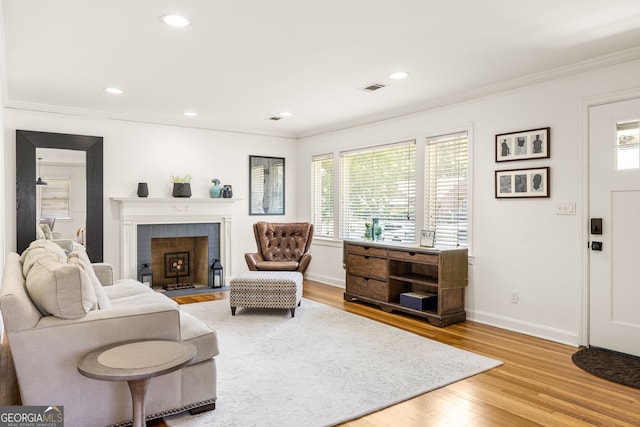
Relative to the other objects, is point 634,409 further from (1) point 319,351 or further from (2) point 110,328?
(2) point 110,328

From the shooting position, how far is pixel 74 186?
5.30 metres

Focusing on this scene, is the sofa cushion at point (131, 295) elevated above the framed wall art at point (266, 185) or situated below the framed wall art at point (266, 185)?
below

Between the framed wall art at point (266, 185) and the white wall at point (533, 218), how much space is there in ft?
9.35

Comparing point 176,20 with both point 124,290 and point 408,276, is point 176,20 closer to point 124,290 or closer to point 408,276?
point 124,290

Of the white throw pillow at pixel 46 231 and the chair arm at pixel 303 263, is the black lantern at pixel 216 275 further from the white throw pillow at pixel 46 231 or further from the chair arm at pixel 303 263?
the white throw pillow at pixel 46 231

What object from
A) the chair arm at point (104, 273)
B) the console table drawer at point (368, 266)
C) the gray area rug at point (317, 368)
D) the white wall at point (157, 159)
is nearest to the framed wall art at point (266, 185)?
the white wall at point (157, 159)

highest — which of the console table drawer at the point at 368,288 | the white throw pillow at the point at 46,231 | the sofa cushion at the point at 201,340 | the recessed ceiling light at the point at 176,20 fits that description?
the recessed ceiling light at the point at 176,20

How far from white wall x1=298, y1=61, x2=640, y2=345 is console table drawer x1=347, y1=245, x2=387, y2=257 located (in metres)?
1.00

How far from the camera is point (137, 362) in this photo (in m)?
1.91

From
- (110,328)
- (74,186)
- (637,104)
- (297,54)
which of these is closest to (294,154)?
(74,186)

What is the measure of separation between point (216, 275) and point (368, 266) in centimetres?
234

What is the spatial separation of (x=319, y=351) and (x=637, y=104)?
3171 millimetres

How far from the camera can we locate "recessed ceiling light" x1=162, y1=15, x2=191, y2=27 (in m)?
2.77

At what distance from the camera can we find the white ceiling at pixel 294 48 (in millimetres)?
2666
